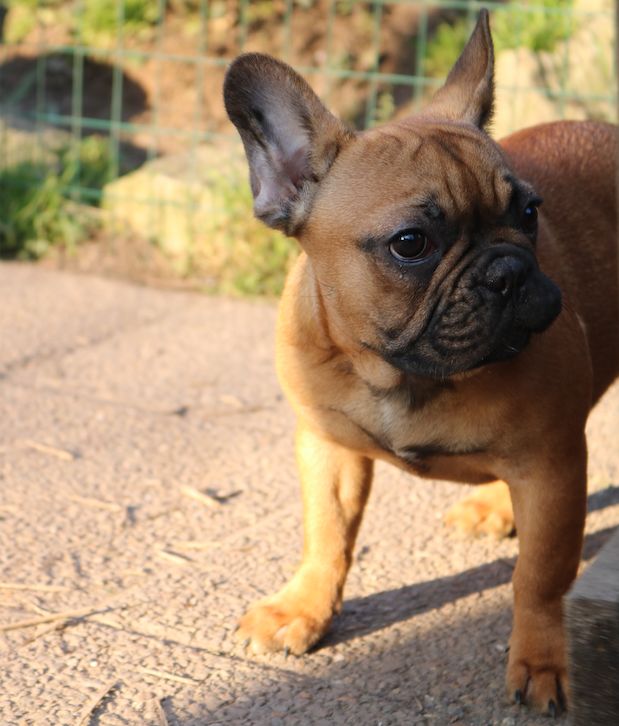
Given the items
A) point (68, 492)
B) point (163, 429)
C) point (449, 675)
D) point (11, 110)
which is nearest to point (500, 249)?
point (449, 675)

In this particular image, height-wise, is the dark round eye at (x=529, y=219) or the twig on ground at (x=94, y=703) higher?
the dark round eye at (x=529, y=219)

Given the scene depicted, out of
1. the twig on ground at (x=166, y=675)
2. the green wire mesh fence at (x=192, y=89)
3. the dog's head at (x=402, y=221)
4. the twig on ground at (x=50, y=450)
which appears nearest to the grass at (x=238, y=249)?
the green wire mesh fence at (x=192, y=89)

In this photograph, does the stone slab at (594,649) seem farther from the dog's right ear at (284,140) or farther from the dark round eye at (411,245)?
the dog's right ear at (284,140)

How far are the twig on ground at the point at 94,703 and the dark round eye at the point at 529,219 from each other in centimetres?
163

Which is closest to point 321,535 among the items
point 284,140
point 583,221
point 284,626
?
point 284,626

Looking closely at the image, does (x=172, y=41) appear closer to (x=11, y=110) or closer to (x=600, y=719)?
(x=11, y=110)

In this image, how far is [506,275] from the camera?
2.81 metres

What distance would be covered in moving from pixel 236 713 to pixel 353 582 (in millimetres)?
872

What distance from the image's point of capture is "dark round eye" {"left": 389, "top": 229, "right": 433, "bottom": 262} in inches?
115

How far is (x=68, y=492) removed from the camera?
4.38m

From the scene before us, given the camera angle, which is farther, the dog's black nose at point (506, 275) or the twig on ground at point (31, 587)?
the twig on ground at point (31, 587)

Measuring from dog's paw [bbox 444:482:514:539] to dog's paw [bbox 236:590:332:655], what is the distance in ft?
2.83

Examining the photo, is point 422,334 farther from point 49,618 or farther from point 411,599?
point 49,618

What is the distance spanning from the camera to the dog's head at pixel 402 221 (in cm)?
285
